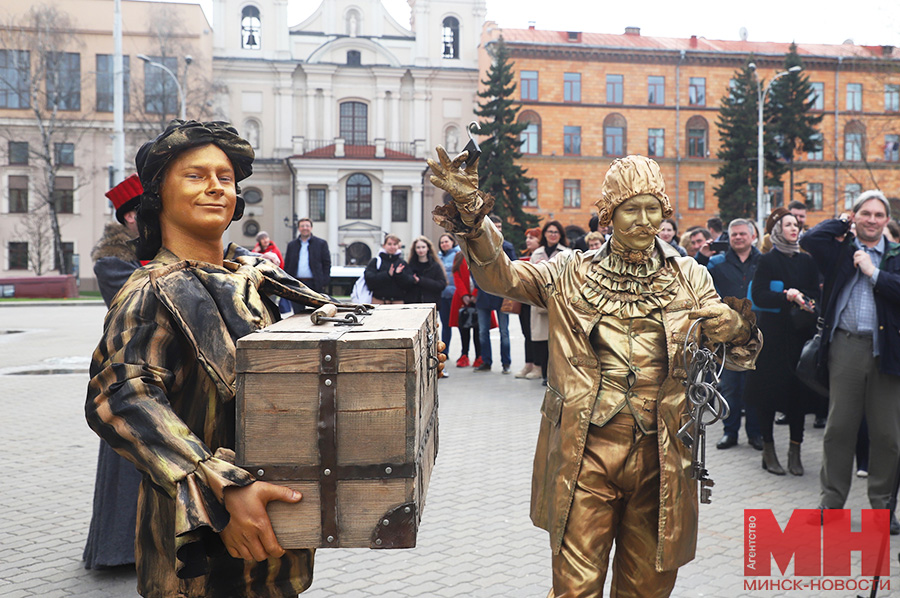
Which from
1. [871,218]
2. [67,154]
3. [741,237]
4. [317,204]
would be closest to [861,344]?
[871,218]

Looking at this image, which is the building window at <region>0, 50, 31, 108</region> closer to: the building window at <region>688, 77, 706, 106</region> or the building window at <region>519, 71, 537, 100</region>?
the building window at <region>519, 71, 537, 100</region>

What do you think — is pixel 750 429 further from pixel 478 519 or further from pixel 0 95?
pixel 0 95

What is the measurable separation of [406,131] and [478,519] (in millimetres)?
50859

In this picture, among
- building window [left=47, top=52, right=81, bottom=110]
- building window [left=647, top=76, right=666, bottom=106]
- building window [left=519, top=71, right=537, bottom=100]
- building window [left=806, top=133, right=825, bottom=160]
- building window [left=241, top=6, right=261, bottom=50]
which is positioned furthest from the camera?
building window [left=647, top=76, right=666, bottom=106]

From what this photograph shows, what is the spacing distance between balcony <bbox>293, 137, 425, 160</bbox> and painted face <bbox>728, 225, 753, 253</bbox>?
1769 inches

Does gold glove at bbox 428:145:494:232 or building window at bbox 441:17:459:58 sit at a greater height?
building window at bbox 441:17:459:58

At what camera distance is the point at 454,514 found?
5730 mm

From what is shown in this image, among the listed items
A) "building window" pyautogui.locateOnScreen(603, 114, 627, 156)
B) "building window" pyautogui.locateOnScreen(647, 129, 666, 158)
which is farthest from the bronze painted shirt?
"building window" pyautogui.locateOnScreen(647, 129, 666, 158)

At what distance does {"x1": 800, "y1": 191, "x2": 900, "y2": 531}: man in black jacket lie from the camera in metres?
5.14

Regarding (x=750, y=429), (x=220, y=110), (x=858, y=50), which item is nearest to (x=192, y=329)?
(x=750, y=429)

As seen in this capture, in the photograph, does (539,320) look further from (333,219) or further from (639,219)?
(333,219)

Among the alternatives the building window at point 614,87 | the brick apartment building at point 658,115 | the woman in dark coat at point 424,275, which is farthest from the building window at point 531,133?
the woman in dark coat at point 424,275

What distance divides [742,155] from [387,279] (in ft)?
139

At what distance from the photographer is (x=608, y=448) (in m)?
3.06
